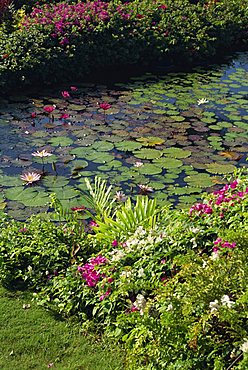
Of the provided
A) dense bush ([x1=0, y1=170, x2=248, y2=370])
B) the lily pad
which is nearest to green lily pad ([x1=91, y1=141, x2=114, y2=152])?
the lily pad

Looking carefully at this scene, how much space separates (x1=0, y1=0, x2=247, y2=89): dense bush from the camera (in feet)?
25.2

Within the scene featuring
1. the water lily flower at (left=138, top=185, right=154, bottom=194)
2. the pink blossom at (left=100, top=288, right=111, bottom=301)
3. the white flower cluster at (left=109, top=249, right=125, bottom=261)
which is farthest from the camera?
the water lily flower at (left=138, top=185, right=154, bottom=194)

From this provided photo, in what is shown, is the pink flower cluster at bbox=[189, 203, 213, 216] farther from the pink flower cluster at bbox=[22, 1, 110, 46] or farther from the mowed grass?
the pink flower cluster at bbox=[22, 1, 110, 46]

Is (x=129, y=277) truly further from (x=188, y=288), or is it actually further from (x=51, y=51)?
(x=51, y=51)

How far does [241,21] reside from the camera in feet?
35.2

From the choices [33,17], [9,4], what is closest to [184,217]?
[33,17]

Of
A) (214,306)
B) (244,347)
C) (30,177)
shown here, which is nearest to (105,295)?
(214,306)

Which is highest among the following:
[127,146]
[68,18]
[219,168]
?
[68,18]

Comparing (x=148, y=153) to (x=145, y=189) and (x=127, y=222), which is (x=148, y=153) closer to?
(x=145, y=189)

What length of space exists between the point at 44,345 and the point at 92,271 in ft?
1.68

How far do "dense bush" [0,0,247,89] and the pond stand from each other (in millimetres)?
402

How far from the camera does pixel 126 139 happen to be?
6.20m

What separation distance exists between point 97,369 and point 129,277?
502mm

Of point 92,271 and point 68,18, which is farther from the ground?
point 68,18
